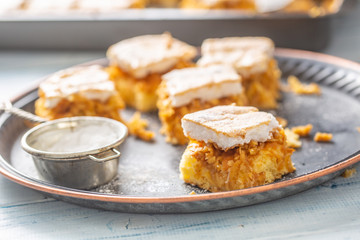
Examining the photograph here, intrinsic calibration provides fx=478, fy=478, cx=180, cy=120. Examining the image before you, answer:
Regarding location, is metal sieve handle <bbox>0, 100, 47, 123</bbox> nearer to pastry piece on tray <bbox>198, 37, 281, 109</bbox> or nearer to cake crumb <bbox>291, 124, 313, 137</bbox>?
pastry piece on tray <bbox>198, 37, 281, 109</bbox>

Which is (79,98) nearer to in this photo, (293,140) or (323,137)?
(293,140)

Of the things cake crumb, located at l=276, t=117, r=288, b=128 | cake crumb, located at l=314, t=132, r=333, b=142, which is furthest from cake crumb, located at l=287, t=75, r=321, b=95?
cake crumb, located at l=314, t=132, r=333, b=142

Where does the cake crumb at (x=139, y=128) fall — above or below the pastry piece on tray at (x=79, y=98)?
below

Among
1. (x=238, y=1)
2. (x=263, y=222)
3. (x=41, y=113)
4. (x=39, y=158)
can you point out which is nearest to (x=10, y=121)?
(x=41, y=113)

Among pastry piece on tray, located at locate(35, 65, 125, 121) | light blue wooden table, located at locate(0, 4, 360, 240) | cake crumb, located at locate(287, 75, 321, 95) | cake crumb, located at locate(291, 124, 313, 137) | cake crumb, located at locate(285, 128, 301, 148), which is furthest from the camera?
cake crumb, located at locate(287, 75, 321, 95)

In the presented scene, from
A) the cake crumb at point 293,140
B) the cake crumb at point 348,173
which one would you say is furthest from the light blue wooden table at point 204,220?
the cake crumb at point 293,140

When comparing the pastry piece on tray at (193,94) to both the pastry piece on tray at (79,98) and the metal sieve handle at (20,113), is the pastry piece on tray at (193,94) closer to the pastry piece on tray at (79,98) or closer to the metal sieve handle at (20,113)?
the pastry piece on tray at (79,98)
